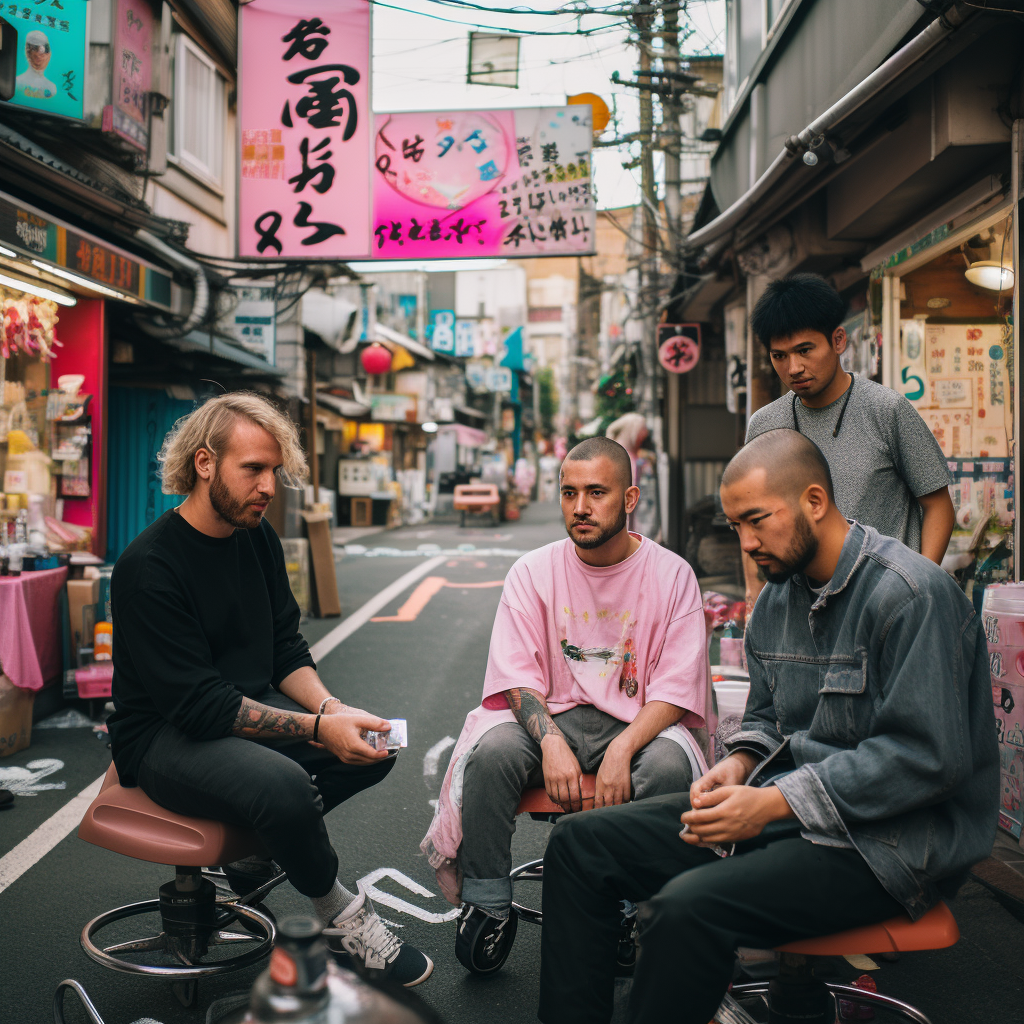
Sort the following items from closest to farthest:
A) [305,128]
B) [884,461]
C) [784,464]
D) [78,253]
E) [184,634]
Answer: [784,464], [184,634], [884,461], [78,253], [305,128]

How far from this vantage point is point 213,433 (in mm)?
2953

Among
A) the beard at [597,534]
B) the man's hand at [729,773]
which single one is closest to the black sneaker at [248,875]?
the beard at [597,534]

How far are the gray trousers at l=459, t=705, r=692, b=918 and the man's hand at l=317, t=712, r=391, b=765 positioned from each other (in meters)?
0.34

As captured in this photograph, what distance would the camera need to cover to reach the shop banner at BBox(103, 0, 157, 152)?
742 cm

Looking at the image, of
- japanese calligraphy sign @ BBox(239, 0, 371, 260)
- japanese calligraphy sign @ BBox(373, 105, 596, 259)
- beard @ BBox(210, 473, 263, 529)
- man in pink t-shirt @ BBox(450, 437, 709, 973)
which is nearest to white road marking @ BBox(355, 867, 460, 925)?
man in pink t-shirt @ BBox(450, 437, 709, 973)

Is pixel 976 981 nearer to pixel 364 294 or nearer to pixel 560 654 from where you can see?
pixel 560 654

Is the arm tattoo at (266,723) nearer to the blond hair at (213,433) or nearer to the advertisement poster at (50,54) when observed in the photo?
the blond hair at (213,433)

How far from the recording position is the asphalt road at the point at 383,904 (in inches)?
114

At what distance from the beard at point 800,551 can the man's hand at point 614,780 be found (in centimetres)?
94

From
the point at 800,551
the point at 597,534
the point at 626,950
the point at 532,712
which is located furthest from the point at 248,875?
the point at 800,551

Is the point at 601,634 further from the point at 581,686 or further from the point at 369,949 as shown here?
the point at 369,949

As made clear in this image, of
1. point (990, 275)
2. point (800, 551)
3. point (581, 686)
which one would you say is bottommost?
point (581, 686)

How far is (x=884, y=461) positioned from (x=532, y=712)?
1612mm

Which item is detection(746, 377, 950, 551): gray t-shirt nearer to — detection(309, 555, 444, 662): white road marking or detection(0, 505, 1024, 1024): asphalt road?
detection(0, 505, 1024, 1024): asphalt road
